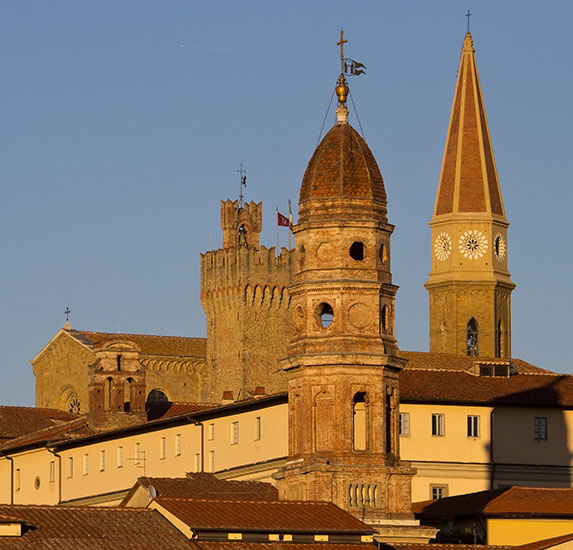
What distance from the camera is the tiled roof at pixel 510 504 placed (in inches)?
2884

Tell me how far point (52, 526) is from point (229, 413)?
29192 mm

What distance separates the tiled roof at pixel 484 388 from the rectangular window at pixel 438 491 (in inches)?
126

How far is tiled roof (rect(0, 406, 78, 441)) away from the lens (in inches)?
4417

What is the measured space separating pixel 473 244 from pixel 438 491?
182 ft

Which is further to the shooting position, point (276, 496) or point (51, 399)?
point (51, 399)

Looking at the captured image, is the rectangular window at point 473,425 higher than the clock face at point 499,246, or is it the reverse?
the clock face at point 499,246

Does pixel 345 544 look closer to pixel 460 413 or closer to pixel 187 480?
pixel 187 480

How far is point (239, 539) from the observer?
62750 millimetres

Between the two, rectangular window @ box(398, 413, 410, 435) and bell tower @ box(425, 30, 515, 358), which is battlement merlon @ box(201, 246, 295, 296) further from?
rectangular window @ box(398, 413, 410, 435)

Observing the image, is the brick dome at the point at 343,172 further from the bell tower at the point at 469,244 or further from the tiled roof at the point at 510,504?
the bell tower at the point at 469,244

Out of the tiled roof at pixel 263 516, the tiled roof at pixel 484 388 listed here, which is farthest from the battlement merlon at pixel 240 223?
the tiled roof at pixel 263 516

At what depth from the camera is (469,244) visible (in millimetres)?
143000

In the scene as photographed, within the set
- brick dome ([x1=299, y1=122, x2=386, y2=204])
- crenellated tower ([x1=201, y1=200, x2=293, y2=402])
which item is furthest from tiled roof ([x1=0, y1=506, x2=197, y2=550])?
crenellated tower ([x1=201, y1=200, x2=293, y2=402])

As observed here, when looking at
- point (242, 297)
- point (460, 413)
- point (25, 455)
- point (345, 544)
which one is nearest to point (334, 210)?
point (345, 544)
